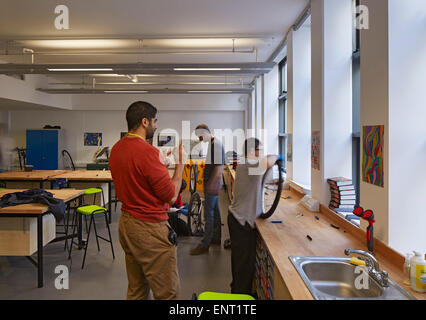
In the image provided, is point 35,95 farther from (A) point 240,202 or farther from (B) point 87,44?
(A) point 240,202

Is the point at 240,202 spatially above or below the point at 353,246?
above

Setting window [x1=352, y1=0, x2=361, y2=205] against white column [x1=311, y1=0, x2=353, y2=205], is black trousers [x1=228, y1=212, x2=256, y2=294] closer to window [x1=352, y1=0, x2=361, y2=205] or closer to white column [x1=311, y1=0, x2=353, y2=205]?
white column [x1=311, y1=0, x2=353, y2=205]

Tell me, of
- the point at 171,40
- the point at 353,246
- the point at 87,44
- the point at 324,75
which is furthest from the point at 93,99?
the point at 353,246

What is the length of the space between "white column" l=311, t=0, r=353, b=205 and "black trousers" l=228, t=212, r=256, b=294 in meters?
1.21

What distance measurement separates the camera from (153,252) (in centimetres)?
203

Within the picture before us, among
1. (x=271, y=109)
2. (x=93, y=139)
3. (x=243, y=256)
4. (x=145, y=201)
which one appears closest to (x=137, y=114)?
(x=145, y=201)

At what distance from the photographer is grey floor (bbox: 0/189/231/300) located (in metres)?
3.21

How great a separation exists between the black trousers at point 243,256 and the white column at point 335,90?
1207mm

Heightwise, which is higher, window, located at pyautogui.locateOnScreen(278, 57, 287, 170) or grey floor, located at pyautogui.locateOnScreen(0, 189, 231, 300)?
window, located at pyautogui.locateOnScreen(278, 57, 287, 170)

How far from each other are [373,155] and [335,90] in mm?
1350

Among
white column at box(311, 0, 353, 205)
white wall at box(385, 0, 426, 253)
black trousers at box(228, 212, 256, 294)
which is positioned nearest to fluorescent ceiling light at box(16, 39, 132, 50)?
white column at box(311, 0, 353, 205)

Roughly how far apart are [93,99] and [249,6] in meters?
8.63

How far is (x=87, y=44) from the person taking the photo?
244 inches

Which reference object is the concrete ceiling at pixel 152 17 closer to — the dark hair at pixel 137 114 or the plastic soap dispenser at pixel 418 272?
the dark hair at pixel 137 114
